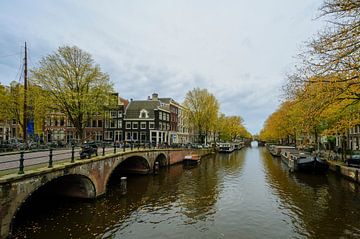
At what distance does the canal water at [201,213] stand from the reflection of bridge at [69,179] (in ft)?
3.23

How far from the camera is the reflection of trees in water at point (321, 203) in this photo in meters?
12.7

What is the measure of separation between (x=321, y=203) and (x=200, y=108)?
41966 millimetres

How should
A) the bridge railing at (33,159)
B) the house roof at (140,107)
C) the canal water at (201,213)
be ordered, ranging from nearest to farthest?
the bridge railing at (33,159) < the canal water at (201,213) < the house roof at (140,107)

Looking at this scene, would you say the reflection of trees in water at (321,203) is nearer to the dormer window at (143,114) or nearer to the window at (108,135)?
the dormer window at (143,114)

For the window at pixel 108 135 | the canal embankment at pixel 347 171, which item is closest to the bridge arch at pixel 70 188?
the canal embankment at pixel 347 171

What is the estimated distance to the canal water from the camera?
40.1 feet

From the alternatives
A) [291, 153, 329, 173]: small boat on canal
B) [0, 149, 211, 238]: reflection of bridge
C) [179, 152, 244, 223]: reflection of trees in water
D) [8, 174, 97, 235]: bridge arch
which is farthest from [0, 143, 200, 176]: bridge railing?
[291, 153, 329, 173]: small boat on canal

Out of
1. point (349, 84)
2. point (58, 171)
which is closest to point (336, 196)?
point (349, 84)

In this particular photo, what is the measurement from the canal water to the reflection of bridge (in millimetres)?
984

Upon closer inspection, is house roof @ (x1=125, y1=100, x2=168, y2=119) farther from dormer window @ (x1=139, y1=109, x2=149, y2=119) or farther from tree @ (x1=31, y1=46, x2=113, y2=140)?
tree @ (x1=31, y1=46, x2=113, y2=140)

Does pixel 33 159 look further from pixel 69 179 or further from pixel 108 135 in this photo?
pixel 108 135

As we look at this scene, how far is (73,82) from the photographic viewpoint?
3027 centimetres

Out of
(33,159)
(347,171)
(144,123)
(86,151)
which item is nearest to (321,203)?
(347,171)

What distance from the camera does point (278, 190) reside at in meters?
21.8
